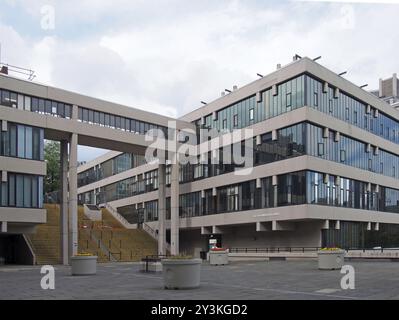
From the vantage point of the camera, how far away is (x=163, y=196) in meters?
59.4

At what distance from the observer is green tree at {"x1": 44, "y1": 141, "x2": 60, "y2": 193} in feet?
297

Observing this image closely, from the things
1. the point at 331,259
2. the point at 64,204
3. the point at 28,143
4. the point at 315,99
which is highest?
the point at 315,99

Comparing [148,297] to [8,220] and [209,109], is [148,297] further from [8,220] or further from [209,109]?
[209,109]

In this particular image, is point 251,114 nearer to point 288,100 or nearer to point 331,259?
point 288,100

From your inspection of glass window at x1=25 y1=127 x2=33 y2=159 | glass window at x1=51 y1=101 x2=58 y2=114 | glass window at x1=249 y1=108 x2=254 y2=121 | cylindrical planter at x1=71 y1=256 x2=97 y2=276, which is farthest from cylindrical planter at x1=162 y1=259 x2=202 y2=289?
glass window at x1=249 y1=108 x2=254 y2=121

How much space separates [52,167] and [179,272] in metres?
78.2

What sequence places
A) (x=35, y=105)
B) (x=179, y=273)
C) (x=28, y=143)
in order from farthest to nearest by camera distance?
(x=35, y=105) → (x=28, y=143) → (x=179, y=273)

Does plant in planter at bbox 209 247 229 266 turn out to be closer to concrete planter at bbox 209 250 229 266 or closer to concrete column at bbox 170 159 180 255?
concrete planter at bbox 209 250 229 266

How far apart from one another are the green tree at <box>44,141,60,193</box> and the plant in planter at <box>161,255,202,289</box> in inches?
3058

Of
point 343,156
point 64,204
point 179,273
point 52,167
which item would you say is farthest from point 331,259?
point 52,167

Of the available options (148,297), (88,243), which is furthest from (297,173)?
(148,297)

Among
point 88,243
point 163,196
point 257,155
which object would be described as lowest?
point 88,243

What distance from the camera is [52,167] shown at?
90.4 m

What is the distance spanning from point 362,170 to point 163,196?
21835 mm
